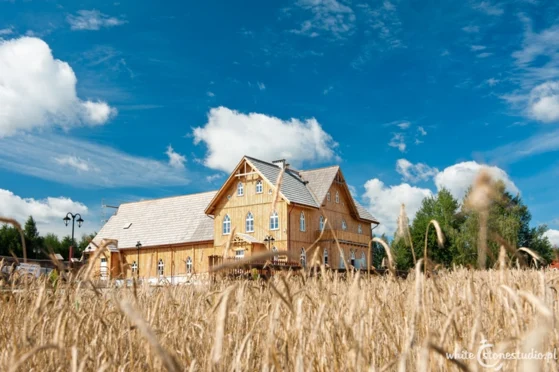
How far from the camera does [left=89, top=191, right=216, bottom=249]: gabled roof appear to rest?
36.2m

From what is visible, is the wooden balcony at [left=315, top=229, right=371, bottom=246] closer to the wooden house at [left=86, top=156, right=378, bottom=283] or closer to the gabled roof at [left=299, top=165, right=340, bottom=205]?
the wooden house at [left=86, top=156, right=378, bottom=283]

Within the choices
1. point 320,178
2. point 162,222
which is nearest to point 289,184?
point 320,178

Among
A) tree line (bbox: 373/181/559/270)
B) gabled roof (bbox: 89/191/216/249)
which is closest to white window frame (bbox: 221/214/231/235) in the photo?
gabled roof (bbox: 89/191/216/249)

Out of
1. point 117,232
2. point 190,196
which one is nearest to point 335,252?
point 190,196

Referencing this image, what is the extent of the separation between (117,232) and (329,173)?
17.8 meters

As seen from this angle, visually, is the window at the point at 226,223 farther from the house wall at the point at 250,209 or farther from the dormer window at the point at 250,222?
the dormer window at the point at 250,222

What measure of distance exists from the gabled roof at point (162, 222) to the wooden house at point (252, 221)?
0.08 m

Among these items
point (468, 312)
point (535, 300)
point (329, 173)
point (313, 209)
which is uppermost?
point (329, 173)

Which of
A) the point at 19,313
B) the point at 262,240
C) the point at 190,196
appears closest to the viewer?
the point at 19,313

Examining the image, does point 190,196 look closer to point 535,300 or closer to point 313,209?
point 313,209

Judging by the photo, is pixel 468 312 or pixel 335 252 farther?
pixel 335 252

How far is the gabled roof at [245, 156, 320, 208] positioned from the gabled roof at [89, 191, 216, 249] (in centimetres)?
584

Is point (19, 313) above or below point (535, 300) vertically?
below

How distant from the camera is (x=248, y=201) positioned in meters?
32.6
